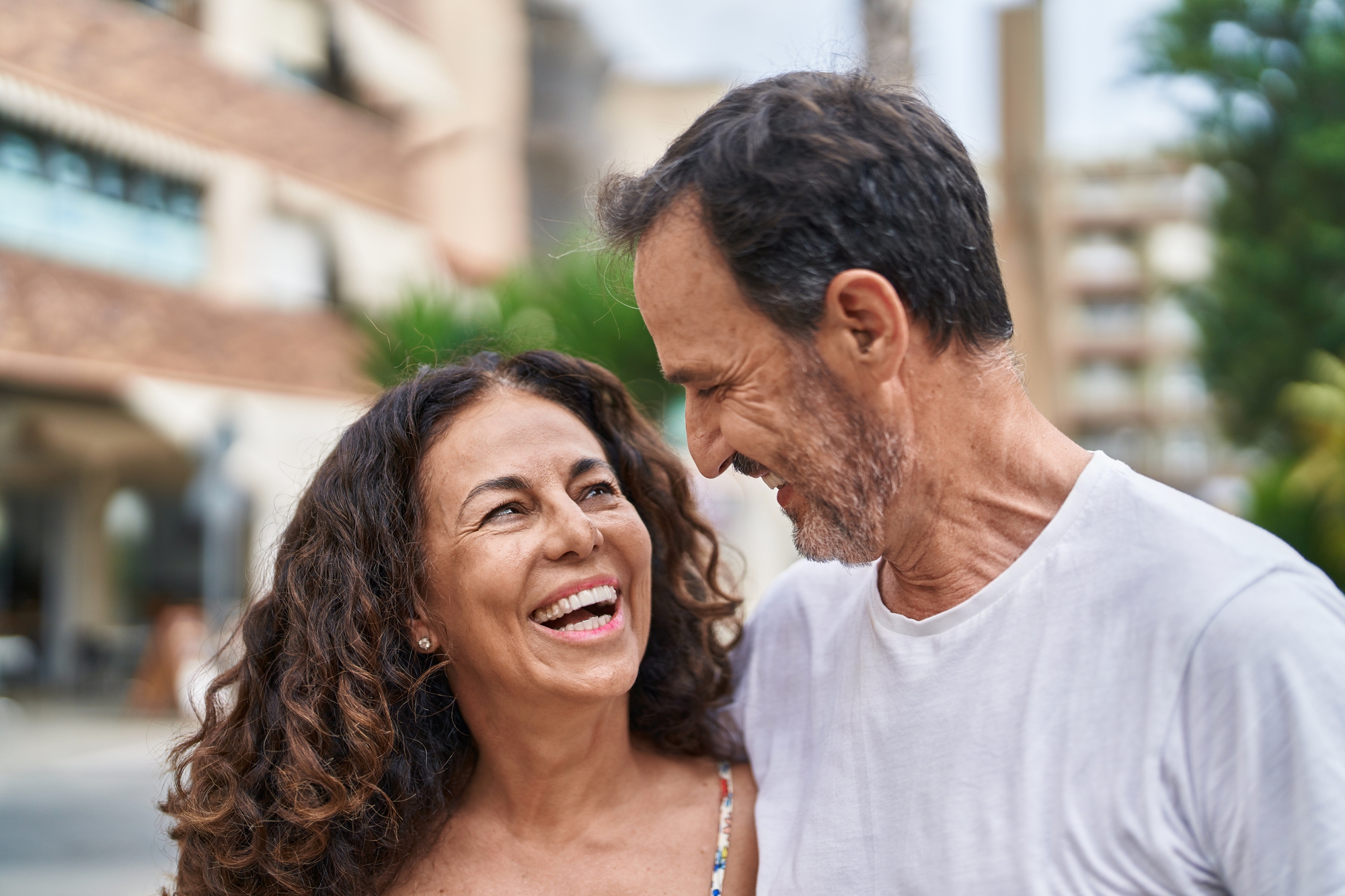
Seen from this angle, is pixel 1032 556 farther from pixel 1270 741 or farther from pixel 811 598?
pixel 811 598

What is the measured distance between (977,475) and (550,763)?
1.09 meters

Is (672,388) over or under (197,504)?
over

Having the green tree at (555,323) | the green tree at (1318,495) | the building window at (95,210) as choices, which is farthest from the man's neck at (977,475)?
Result: the building window at (95,210)

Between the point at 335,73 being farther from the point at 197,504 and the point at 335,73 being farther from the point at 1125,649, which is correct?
the point at 1125,649

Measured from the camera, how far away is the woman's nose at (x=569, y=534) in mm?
2418

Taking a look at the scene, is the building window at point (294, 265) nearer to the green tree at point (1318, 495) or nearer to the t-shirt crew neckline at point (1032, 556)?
the green tree at point (1318, 495)

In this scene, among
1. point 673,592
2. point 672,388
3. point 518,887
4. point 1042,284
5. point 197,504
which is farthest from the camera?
point 1042,284

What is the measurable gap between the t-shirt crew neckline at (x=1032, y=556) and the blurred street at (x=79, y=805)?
434cm

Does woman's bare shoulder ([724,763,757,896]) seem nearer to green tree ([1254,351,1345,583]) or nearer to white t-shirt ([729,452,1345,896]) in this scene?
white t-shirt ([729,452,1345,896])

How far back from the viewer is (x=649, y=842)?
2.53 metres

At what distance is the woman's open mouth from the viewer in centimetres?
243

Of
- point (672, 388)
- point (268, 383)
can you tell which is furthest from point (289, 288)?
point (672, 388)

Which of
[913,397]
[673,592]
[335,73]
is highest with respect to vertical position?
[335,73]

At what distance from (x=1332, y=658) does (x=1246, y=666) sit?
0.10 metres
